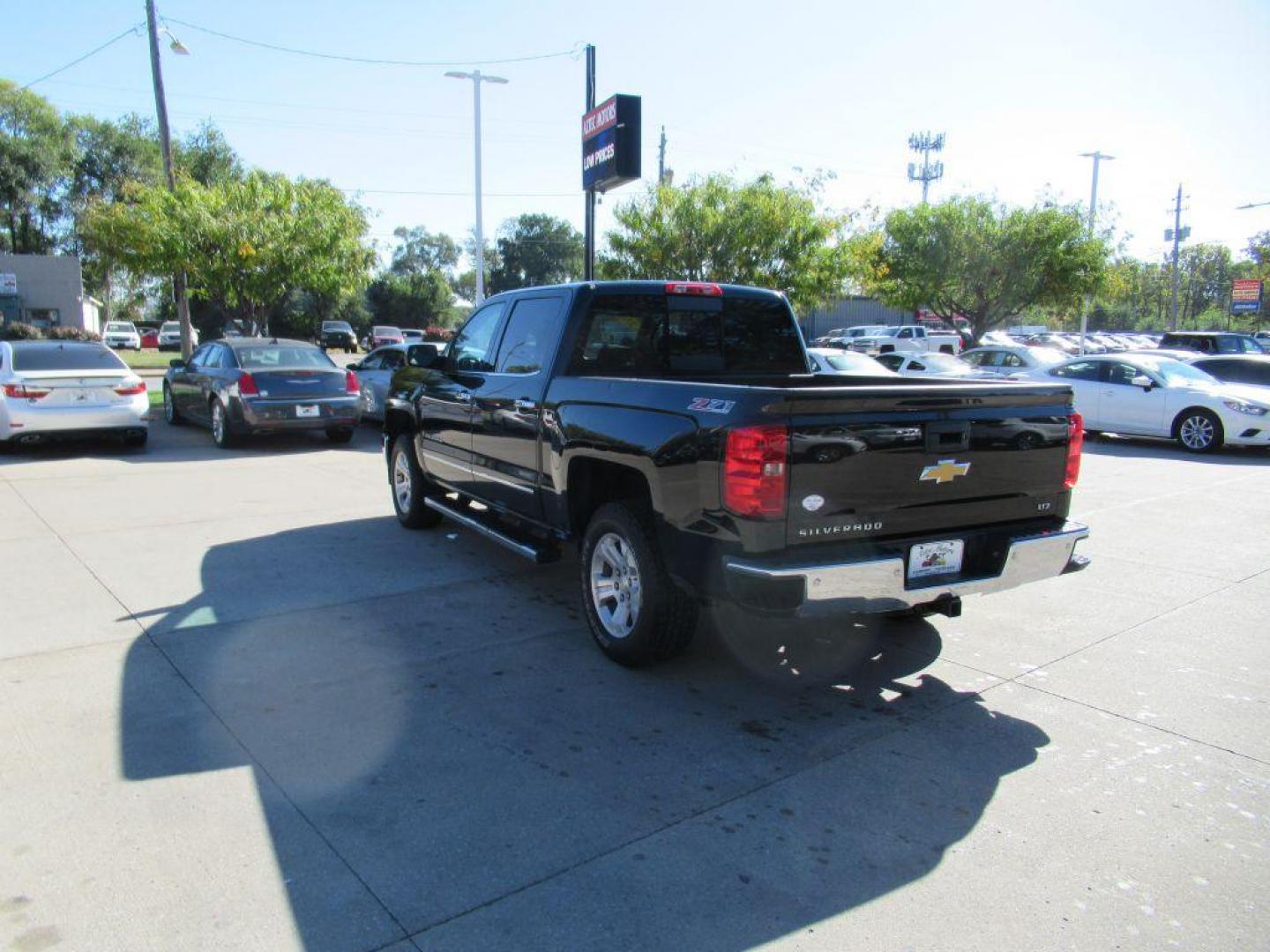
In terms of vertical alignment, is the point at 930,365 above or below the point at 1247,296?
below

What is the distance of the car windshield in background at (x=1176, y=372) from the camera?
13.8m

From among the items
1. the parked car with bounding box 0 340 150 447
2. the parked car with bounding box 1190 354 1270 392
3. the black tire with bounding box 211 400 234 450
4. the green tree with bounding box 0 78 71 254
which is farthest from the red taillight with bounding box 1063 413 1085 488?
the green tree with bounding box 0 78 71 254

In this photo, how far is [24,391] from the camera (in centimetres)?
1099

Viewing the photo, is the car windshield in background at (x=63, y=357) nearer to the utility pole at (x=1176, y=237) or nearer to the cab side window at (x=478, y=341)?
the cab side window at (x=478, y=341)

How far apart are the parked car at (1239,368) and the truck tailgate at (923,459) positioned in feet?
47.1

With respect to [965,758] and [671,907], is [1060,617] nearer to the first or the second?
[965,758]

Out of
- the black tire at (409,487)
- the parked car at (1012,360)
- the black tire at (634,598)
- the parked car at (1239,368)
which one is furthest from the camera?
the parked car at (1012,360)

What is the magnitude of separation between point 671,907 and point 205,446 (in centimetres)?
1206

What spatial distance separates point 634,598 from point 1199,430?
40.2 feet

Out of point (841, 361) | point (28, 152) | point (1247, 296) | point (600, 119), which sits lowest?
point (841, 361)

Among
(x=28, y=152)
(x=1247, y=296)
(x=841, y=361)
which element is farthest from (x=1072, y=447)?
(x=28, y=152)

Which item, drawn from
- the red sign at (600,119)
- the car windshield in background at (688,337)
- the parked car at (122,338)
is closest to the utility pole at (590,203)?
the red sign at (600,119)

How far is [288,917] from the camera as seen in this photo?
8.63 ft

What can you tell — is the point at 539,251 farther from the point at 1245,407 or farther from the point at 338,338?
the point at 1245,407
